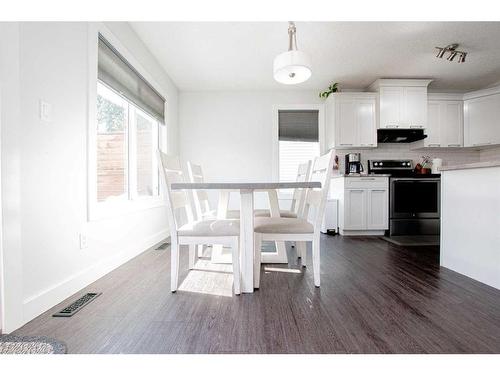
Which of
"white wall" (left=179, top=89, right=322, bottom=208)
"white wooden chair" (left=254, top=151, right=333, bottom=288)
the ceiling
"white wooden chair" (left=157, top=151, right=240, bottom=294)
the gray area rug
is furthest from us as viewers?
"white wall" (left=179, top=89, right=322, bottom=208)

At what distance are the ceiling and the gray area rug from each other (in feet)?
9.09

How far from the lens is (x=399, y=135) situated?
435 centimetres

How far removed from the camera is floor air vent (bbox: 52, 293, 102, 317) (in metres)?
1.50

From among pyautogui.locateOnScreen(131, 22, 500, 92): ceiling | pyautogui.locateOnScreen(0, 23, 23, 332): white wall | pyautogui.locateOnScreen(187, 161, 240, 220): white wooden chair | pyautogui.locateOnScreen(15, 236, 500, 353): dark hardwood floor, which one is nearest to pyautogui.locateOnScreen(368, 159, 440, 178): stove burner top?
pyautogui.locateOnScreen(131, 22, 500, 92): ceiling

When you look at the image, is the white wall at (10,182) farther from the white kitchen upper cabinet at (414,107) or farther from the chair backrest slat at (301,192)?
the white kitchen upper cabinet at (414,107)

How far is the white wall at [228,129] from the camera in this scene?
4.64m

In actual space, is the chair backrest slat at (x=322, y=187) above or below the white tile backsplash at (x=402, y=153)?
below

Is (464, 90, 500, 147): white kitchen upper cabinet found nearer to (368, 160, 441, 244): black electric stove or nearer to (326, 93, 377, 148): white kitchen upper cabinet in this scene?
(368, 160, 441, 244): black electric stove

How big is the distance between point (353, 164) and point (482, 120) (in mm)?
2075

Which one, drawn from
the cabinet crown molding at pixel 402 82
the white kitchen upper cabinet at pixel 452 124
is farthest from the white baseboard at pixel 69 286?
the white kitchen upper cabinet at pixel 452 124

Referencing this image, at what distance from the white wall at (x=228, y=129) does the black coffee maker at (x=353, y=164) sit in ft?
4.20

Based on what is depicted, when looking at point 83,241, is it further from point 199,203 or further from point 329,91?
point 329,91
